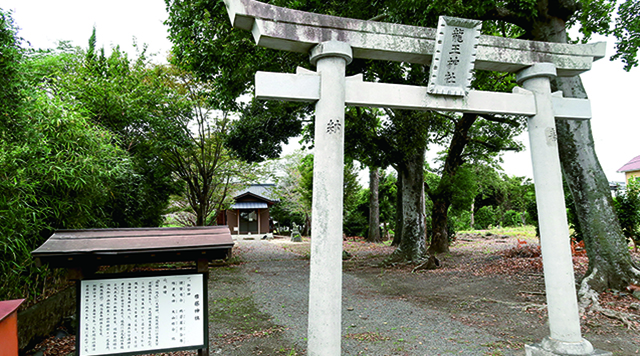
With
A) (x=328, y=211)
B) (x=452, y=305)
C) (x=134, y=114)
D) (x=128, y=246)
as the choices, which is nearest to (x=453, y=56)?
(x=328, y=211)

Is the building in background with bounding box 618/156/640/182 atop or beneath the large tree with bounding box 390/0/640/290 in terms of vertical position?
atop

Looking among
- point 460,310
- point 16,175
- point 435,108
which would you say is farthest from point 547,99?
point 16,175

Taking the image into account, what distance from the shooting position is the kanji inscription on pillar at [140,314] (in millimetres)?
3299

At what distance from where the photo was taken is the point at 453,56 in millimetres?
3979

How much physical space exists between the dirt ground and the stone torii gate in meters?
1.27

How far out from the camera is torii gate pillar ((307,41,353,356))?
135 inches

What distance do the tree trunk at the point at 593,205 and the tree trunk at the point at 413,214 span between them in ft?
16.5

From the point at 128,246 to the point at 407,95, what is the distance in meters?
3.22

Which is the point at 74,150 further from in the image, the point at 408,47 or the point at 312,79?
the point at 408,47

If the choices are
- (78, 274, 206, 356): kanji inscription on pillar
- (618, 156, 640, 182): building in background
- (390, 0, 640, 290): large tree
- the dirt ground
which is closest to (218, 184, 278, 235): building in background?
the dirt ground

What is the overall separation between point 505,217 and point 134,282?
30224 mm

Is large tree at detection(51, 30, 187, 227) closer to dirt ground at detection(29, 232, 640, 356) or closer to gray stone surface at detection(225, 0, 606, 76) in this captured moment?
dirt ground at detection(29, 232, 640, 356)

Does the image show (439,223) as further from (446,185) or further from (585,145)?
(585,145)

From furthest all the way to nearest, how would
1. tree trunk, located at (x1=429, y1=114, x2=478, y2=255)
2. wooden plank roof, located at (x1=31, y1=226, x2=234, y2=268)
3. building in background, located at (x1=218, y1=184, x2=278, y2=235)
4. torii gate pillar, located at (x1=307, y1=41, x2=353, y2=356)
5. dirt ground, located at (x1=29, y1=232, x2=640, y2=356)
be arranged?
building in background, located at (x1=218, y1=184, x2=278, y2=235) < tree trunk, located at (x1=429, y1=114, x2=478, y2=255) < dirt ground, located at (x1=29, y1=232, x2=640, y2=356) < torii gate pillar, located at (x1=307, y1=41, x2=353, y2=356) < wooden plank roof, located at (x1=31, y1=226, x2=234, y2=268)
